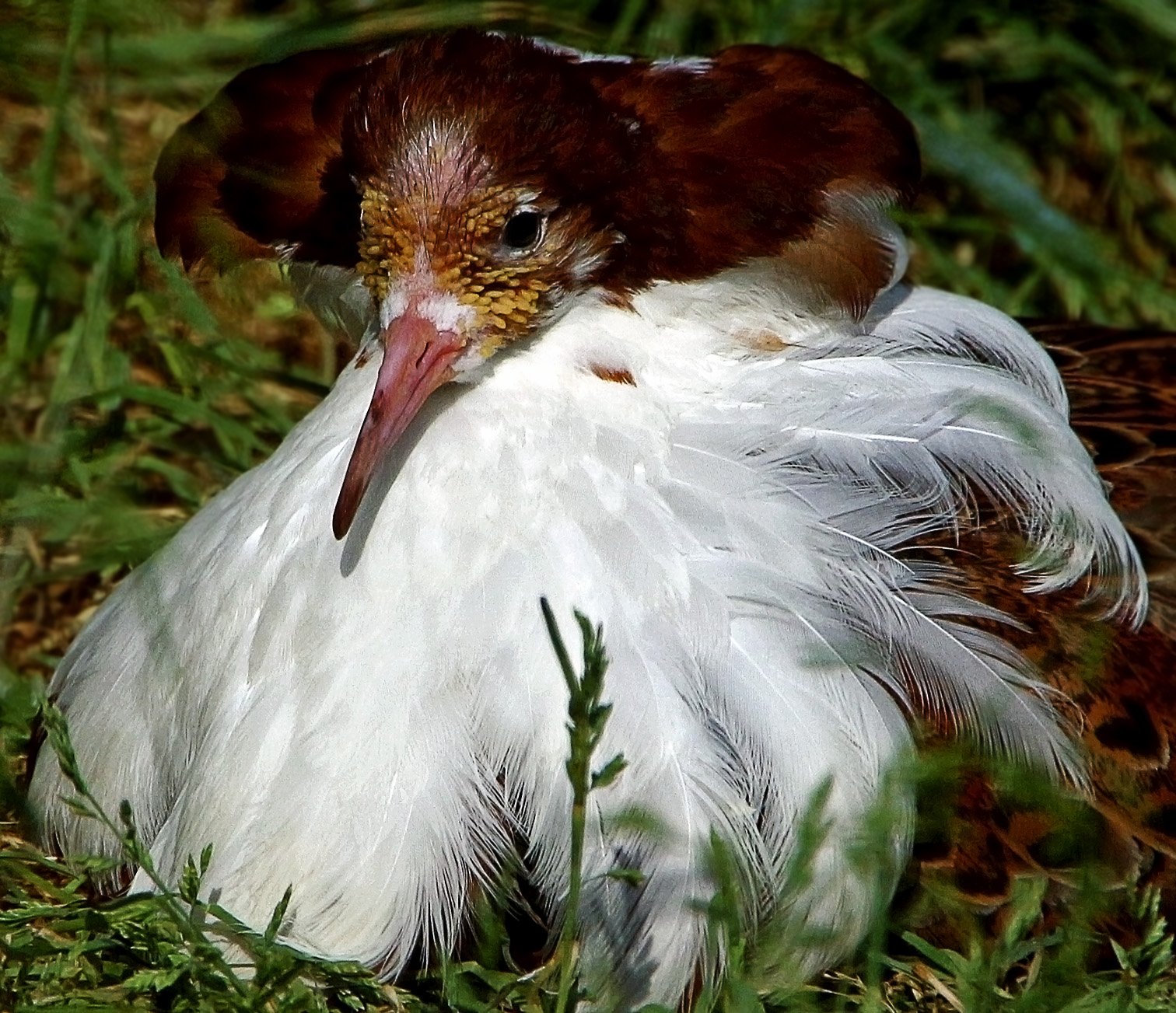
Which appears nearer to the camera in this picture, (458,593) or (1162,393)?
(458,593)

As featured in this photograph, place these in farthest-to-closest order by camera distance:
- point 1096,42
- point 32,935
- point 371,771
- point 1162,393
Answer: point 1096,42
point 1162,393
point 32,935
point 371,771

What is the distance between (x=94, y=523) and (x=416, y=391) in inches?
42.4

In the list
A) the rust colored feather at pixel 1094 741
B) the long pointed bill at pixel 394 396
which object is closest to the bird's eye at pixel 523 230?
the long pointed bill at pixel 394 396

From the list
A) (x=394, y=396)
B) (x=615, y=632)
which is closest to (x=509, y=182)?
(x=394, y=396)

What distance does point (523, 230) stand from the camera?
8.09ft

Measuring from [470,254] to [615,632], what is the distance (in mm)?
514

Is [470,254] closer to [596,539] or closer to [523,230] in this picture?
[523,230]

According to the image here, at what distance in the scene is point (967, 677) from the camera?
2.51 metres

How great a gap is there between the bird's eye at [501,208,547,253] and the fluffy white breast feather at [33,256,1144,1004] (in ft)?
0.49

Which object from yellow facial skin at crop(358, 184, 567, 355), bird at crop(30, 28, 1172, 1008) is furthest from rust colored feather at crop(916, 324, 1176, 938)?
yellow facial skin at crop(358, 184, 567, 355)

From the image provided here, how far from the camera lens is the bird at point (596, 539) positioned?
2.42 meters

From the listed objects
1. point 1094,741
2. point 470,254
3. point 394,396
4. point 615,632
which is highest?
point 470,254

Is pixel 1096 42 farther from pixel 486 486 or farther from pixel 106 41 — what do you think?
pixel 486 486

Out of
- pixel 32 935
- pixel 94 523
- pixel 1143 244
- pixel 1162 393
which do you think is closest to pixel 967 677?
pixel 1162 393
